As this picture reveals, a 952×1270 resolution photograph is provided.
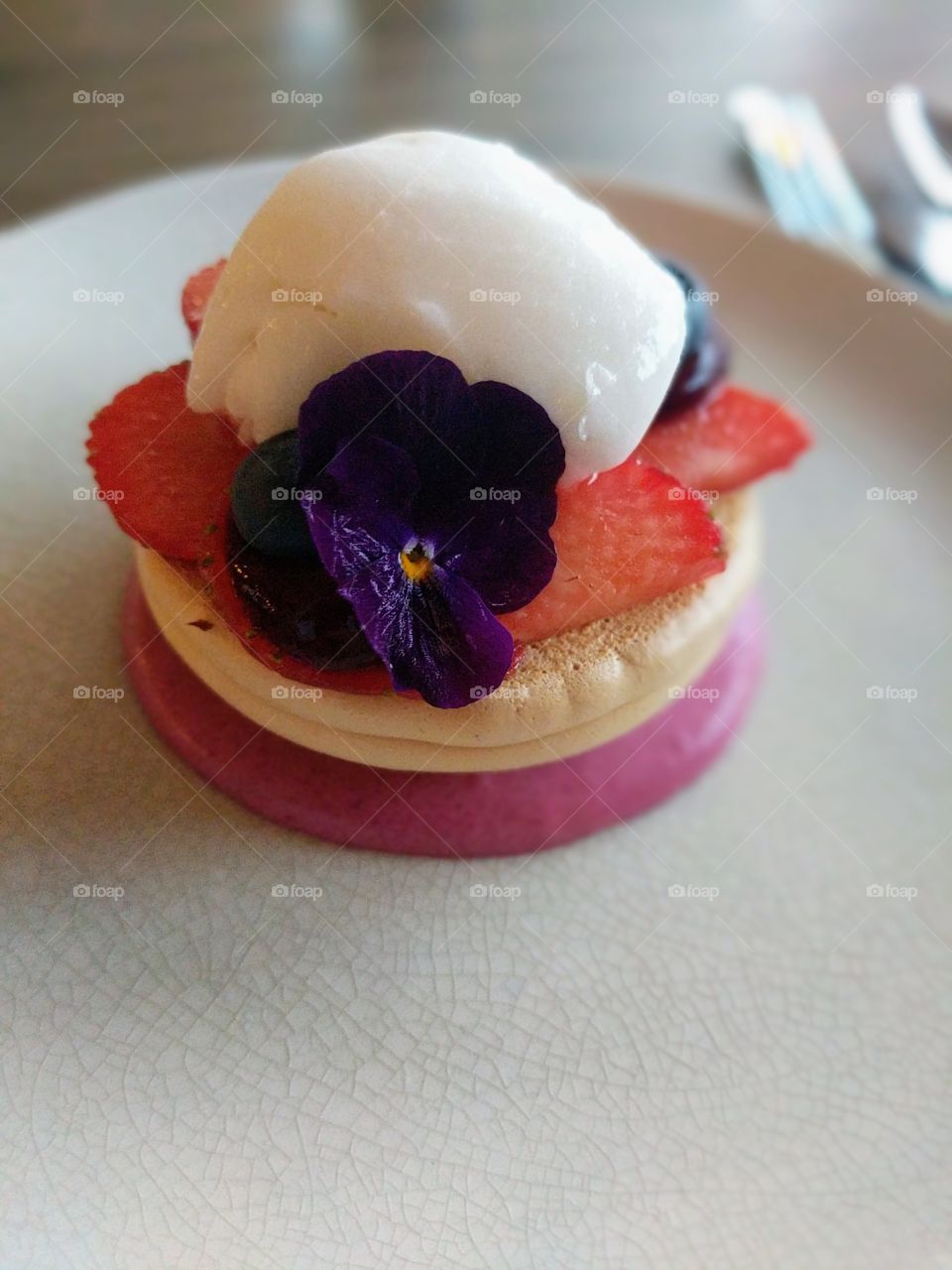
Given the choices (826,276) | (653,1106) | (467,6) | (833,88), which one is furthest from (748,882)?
(467,6)

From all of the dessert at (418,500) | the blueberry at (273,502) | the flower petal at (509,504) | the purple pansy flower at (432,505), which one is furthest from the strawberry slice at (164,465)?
the flower petal at (509,504)

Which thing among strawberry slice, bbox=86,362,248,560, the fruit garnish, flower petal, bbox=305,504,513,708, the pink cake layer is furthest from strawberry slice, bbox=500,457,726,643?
strawberry slice, bbox=86,362,248,560

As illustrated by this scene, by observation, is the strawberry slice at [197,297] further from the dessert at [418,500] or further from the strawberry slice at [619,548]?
the strawberry slice at [619,548]

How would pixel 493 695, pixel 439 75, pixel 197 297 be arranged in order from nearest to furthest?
pixel 493 695 < pixel 197 297 < pixel 439 75

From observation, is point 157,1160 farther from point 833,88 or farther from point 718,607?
point 833,88

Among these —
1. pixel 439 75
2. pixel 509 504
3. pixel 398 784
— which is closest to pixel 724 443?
pixel 509 504

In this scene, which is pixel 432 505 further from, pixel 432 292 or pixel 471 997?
pixel 471 997

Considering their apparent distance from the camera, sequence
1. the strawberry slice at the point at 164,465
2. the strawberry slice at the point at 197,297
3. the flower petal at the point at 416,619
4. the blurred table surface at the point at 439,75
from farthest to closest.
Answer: the blurred table surface at the point at 439,75, the strawberry slice at the point at 197,297, the strawberry slice at the point at 164,465, the flower petal at the point at 416,619
